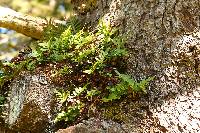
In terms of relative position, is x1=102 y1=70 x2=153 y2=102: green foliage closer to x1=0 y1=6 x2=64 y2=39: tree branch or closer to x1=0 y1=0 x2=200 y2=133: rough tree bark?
x1=0 y1=0 x2=200 y2=133: rough tree bark

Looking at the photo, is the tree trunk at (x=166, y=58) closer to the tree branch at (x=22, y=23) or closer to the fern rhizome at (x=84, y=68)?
the fern rhizome at (x=84, y=68)

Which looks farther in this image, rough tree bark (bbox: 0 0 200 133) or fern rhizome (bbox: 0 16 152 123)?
fern rhizome (bbox: 0 16 152 123)

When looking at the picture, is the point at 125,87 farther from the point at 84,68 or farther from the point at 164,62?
the point at 84,68

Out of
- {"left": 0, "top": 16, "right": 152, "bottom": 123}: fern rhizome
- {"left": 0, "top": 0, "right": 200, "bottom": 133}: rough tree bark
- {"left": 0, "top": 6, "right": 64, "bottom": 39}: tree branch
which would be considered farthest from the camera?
{"left": 0, "top": 6, "right": 64, "bottom": 39}: tree branch

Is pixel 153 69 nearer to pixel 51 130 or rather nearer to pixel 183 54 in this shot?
pixel 183 54

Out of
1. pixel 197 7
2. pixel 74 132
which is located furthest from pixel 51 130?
pixel 197 7

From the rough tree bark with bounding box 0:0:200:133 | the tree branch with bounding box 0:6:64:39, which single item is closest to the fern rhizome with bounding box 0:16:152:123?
the rough tree bark with bounding box 0:0:200:133

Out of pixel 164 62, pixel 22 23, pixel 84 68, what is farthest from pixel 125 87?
pixel 22 23
